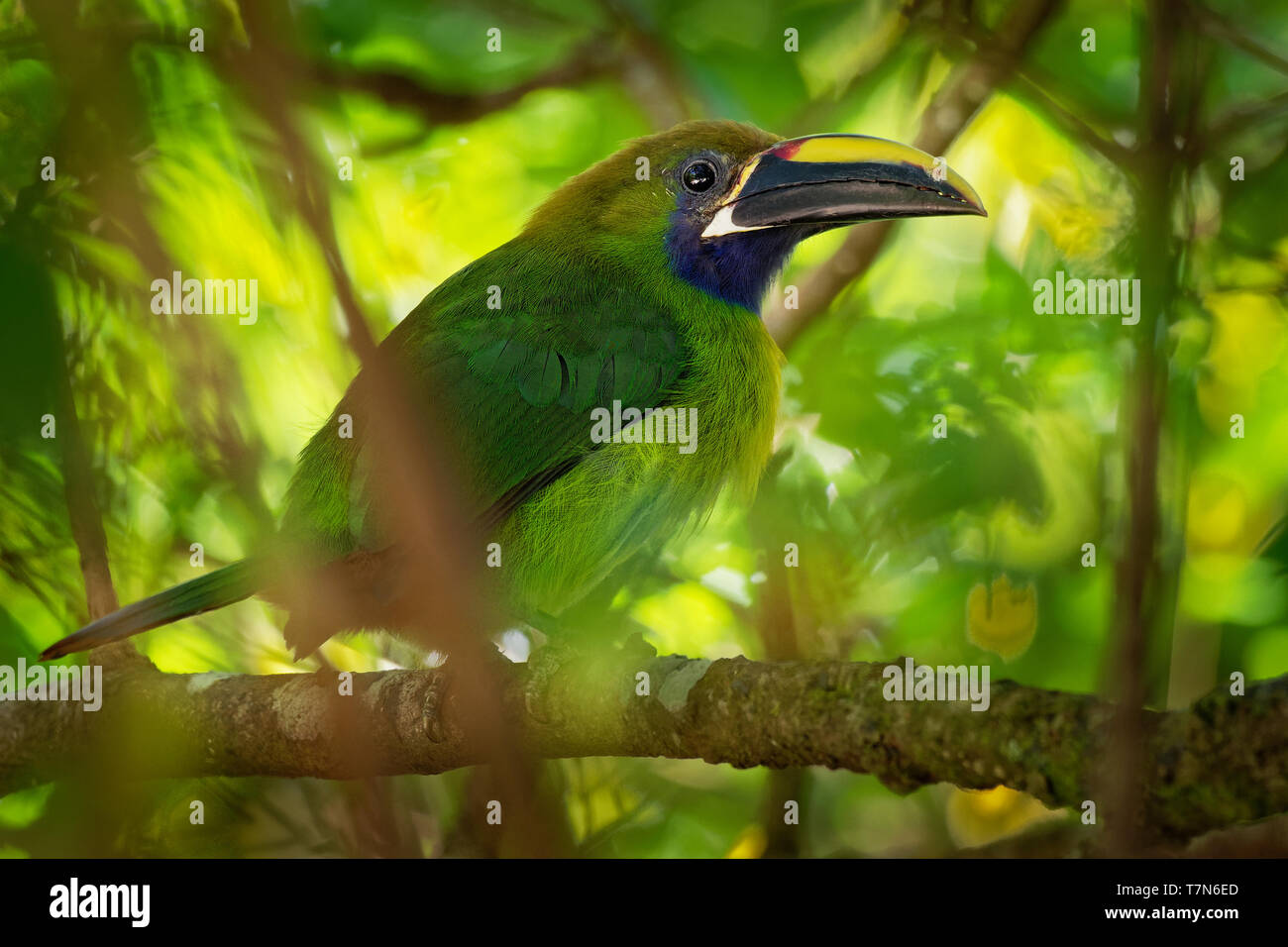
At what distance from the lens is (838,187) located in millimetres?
3139

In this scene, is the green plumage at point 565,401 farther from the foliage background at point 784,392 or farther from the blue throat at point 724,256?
the foliage background at point 784,392

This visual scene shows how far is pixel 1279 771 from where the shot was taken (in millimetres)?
1561

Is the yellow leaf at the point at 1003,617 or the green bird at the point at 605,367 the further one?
the yellow leaf at the point at 1003,617

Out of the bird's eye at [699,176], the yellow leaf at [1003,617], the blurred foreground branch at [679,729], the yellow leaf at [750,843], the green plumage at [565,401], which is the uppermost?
the bird's eye at [699,176]

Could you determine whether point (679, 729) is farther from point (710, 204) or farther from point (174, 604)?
point (710, 204)

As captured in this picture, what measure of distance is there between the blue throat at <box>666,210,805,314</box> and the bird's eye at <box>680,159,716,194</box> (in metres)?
0.08

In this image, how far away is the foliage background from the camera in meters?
3.19

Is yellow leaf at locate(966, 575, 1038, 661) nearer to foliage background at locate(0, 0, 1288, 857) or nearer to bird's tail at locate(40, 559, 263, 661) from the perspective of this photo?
foliage background at locate(0, 0, 1288, 857)

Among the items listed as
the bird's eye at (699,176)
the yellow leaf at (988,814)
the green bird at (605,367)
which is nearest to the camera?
the green bird at (605,367)

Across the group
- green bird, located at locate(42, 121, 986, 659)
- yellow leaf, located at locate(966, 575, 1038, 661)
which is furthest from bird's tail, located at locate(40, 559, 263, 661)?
yellow leaf, located at locate(966, 575, 1038, 661)

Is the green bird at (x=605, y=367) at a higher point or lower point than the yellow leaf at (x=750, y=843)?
higher

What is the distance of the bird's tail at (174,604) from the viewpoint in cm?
273

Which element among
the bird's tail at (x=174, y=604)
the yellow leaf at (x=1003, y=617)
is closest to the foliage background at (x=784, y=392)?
the yellow leaf at (x=1003, y=617)

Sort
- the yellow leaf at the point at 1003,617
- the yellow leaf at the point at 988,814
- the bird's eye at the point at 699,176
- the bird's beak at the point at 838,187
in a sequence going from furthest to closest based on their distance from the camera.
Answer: the bird's eye at the point at 699,176 → the yellow leaf at the point at 988,814 → the yellow leaf at the point at 1003,617 → the bird's beak at the point at 838,187
